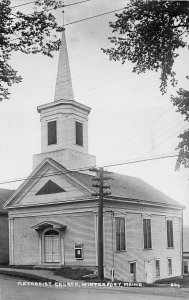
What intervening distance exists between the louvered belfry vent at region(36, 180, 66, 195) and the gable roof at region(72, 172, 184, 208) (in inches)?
66.8

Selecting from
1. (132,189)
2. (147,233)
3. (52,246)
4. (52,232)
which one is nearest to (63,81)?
(132,189)

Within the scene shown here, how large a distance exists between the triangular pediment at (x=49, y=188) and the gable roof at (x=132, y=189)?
71 cm

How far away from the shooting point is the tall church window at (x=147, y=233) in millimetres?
36419

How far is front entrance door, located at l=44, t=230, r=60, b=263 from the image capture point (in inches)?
1291

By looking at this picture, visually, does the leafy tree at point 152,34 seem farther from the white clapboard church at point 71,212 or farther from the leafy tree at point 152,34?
the white clapboard church at point 71,212

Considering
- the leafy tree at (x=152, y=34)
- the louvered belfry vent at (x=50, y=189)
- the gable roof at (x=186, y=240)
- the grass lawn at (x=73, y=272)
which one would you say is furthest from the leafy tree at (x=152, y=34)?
the gable roof at (x=186, y=240)

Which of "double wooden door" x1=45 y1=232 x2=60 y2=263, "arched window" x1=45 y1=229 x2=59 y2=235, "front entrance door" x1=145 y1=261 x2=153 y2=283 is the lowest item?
"front entrance door" x1=145 y1=261 x2=153 y2=283

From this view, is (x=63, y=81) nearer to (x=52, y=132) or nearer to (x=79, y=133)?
(x=52, y=132)

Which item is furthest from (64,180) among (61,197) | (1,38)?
(1,38)

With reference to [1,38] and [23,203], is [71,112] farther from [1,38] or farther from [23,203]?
[1,38]

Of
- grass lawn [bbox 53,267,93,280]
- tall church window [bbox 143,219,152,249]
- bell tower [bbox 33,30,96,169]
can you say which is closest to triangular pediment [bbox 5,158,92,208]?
bell tower [bbox 33,30,96,169]

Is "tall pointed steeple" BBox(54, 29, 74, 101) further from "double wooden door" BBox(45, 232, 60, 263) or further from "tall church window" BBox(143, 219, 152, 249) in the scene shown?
"tall church window" BBox(143, 219, 152, 249)

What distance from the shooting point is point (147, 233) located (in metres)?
36.8

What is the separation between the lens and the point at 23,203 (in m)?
35.2
